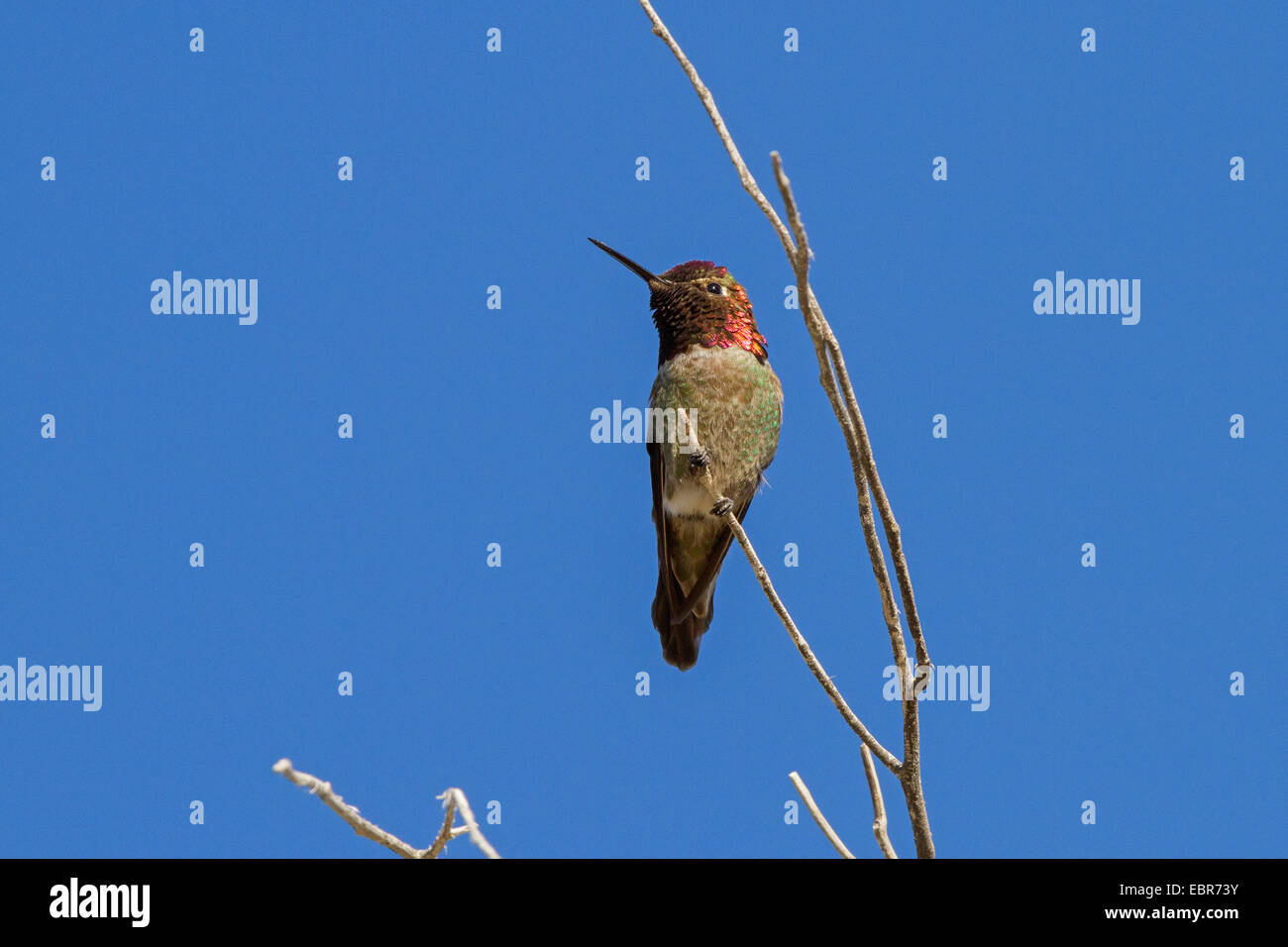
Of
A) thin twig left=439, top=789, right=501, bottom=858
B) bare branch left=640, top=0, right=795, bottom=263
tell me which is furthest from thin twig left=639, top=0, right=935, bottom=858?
thin twig left=439, top=789, right=501, bottom=858

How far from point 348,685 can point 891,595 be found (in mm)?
6283

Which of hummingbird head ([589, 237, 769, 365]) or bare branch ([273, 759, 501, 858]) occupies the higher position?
hummingbird head ([589, 237, 769, 365])

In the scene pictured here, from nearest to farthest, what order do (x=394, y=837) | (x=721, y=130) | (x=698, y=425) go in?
(x=394, y=837) → (x=721, y=130) → (x=698, y=425)

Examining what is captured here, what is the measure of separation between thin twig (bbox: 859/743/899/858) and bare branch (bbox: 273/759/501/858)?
95 cm

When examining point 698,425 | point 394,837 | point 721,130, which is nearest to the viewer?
point 394,837

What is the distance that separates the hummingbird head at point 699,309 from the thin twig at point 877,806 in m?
5.39

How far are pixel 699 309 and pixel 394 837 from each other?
6.18 metres

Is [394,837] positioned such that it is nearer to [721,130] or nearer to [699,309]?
[721,130]

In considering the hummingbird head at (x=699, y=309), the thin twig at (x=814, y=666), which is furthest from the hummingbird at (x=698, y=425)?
the thin twig at (x=814, y=666)

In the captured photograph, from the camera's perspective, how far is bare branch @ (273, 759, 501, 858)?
8.90ft

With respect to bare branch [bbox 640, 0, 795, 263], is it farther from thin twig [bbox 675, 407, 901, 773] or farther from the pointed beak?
the pointed beak

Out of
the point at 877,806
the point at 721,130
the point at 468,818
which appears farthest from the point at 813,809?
the point at 721,130

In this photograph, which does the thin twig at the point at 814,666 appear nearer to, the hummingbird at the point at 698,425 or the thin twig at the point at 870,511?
the thin twig at the point at 870,511

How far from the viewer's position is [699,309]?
8828 mm
